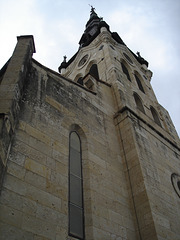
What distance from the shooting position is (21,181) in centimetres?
487

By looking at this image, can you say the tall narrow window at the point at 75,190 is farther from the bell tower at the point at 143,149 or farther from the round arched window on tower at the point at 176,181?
the round arched window on tower at the point at 176,181

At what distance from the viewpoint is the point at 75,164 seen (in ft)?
22.1

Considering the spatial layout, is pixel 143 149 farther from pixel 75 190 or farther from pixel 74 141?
pixel 75 190

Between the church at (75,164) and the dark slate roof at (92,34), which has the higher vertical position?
the dark slate roof at (92,34)

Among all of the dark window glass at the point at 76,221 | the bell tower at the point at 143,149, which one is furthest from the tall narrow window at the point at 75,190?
the bell tower at the point at 143,149

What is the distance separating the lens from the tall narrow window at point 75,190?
5445 millimetres

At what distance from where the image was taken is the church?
4.77m

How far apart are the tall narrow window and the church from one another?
0.02 m

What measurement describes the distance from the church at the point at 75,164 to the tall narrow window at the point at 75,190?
24mm

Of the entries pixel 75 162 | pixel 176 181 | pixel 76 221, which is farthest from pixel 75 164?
pixel 176 181

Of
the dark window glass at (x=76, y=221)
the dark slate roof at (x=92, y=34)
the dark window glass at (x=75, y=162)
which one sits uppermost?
the dark slate roof at (x=92, y=34)

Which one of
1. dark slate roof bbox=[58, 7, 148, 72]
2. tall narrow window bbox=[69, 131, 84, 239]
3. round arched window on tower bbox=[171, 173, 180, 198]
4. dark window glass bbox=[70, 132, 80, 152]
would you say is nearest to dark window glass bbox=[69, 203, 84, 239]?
tall narrow window bbox=[69, 131, 84, 239]

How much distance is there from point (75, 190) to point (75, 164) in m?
0.79

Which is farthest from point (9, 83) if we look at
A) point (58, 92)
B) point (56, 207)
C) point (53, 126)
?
point (56, 207)
